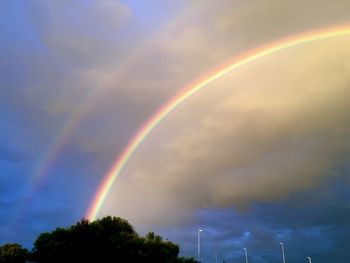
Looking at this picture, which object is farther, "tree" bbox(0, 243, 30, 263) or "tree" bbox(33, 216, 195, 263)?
"tree" bbox(0, 243, 30, 263)

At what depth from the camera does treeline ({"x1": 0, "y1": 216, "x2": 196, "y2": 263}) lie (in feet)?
235

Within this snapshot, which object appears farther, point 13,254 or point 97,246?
point 13,254

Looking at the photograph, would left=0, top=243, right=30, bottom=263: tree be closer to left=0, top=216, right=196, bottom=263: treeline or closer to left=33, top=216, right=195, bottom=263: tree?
left=0, top=216, right=196, bottom=263: treeline

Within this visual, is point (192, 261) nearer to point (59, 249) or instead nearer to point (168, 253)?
point (168, 253)

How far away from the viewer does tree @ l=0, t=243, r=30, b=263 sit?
262 feet

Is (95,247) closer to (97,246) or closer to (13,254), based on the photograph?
(97,246)

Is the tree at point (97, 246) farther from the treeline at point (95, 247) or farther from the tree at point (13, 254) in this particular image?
the tree at point (13, 254)

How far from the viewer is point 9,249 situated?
82.8 m

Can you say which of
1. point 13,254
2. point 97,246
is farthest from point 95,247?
point 13,254

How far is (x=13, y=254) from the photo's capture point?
81250mm

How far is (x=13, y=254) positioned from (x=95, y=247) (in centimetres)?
2045

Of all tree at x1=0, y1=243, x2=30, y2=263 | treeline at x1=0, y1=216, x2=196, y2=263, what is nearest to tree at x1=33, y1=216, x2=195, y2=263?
treeline at x1=0, y1=216, x2=196, y2=263

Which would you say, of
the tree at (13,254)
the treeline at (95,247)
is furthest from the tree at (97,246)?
the tree at (13,254)

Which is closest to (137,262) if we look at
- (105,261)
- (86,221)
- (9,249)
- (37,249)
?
(105,261)
